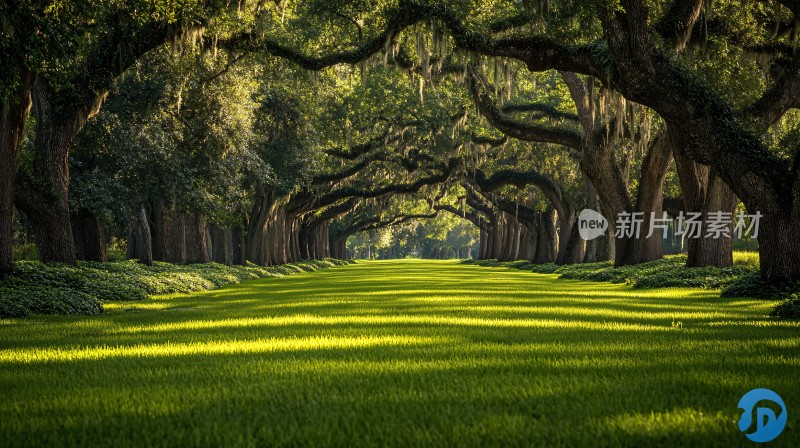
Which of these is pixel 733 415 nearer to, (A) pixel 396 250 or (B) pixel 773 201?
(B) pixel 773 201

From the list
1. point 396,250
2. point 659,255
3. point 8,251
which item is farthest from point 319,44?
point 396,250

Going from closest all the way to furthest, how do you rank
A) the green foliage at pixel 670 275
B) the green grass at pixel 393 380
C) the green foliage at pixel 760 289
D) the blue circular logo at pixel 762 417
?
the blue circular logo at pixel 762 417 < the green grass at pixel 393 380 < the green foliage at pixel 760 289 < the green foliage at pixel 670 275

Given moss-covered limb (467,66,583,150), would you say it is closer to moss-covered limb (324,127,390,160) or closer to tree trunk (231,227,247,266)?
moss-covered limb (324,127,390,160)

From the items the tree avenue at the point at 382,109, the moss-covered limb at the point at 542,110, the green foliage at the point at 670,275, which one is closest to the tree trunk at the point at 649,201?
the tree avenue at the point at 382,109

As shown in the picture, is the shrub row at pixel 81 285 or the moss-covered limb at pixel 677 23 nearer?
the shrub row at pixel 81 285

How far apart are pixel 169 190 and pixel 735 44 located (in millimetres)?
18556

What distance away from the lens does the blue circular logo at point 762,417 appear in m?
4.23

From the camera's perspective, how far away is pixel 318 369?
21.4 ft

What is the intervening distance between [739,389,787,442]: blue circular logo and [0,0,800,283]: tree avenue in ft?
33.5

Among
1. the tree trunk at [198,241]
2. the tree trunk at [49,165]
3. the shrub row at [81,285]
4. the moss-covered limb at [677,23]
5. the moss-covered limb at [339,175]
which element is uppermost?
the moss-covered limb at [677,23]

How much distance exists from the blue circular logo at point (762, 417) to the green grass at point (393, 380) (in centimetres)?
8

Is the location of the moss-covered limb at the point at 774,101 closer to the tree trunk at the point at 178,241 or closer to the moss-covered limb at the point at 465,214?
the tree trunk at the point at 178,241

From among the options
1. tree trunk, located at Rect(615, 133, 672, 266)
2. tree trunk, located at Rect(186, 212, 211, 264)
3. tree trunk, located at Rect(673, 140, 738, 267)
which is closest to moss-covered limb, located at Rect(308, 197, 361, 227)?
tree trunk, located at Rect(186, 212, 211, 264)

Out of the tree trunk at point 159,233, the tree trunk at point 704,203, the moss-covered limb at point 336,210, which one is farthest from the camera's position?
the moss-covered limb at point 336,210
